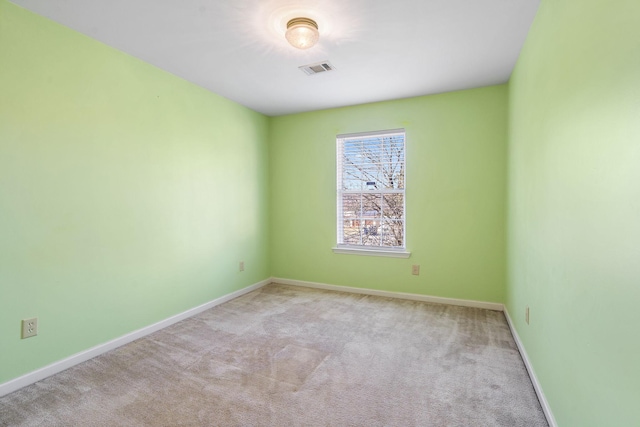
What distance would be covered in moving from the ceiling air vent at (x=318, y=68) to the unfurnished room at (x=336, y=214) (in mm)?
26

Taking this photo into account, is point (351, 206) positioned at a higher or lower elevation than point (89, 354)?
higher

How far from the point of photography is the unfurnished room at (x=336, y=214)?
131cm

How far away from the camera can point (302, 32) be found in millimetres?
2119

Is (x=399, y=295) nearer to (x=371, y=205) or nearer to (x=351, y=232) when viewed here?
(x=351, y=232)

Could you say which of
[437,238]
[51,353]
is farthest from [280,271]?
[51,353]

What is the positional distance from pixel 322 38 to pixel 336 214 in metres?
2.28

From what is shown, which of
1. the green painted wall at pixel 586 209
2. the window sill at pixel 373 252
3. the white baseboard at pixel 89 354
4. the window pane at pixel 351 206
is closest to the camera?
the green painted wall at pixel 586 209

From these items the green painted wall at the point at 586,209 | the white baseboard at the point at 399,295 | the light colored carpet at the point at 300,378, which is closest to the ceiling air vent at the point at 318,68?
the green painted wall at the point at 586,209

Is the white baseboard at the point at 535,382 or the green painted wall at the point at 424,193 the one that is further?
the green painted wall at the point at 424,193

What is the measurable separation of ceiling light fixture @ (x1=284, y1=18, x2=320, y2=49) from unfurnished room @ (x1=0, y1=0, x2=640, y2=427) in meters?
0.01

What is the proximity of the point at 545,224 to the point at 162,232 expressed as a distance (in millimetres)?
3055

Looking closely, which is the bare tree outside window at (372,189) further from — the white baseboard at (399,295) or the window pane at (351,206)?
the white baseboard at (399,295)

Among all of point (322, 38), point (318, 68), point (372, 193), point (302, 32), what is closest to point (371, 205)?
point (372, 193)

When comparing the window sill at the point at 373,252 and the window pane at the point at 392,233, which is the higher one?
the window pane at the point at 392,233
